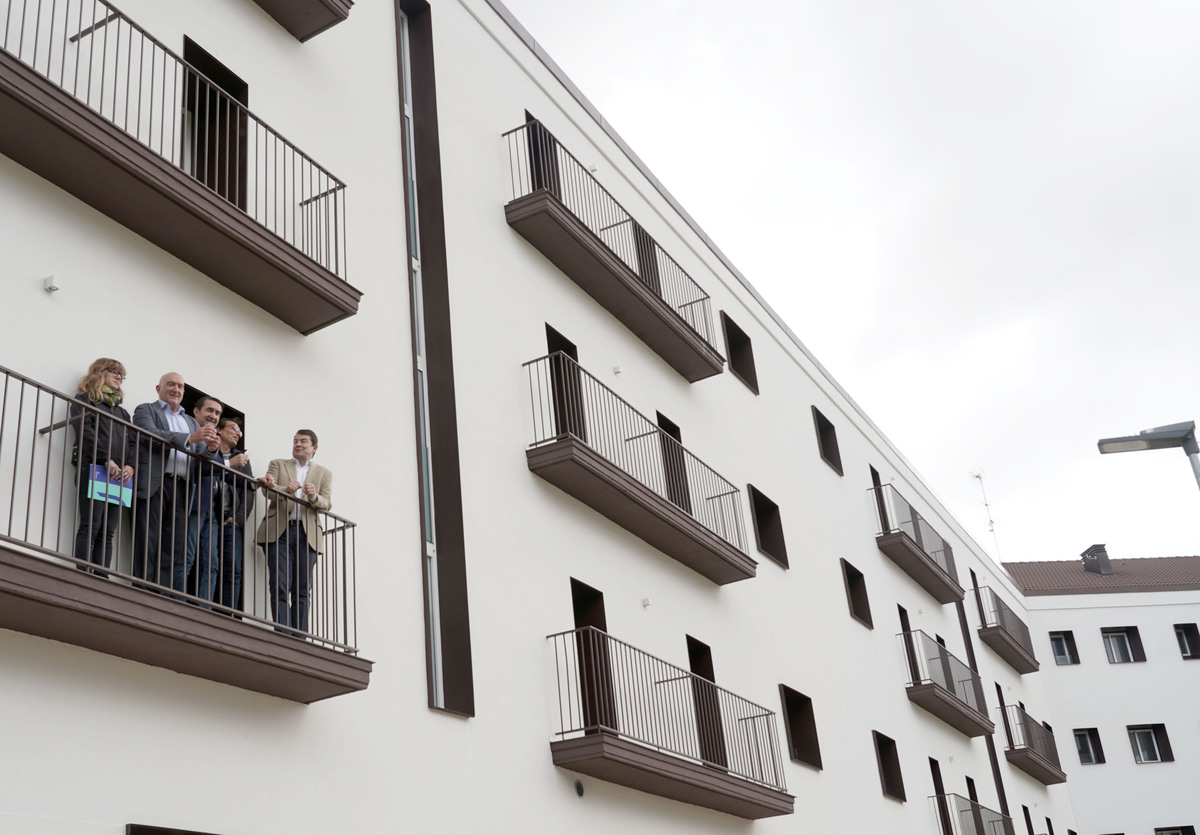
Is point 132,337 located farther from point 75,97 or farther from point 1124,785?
point 1124,785

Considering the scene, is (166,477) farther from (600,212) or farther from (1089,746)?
(1089,746)

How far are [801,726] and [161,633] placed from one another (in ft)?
48.5

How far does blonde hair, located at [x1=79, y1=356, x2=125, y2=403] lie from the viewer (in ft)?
30.1

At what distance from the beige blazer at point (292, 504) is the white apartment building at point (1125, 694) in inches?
1463

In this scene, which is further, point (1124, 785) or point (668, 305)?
point (1124, 785)

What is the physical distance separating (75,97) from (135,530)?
3.40 meters

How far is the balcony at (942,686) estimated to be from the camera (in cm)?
2659

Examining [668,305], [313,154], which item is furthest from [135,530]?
[668,305]

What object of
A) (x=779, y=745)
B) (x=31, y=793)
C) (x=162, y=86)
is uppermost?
(x=162, y=86)

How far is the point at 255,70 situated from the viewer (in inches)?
508

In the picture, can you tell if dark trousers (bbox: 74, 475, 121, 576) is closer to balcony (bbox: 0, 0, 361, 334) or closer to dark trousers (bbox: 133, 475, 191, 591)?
dark trousers (bbox: 133, 475, 191, 591)

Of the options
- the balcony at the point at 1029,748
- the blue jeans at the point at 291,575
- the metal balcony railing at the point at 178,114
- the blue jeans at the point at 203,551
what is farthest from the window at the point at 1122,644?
the blue jeans at the point at 203,551

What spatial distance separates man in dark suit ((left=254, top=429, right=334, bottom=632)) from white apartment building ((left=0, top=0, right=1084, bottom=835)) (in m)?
0.26

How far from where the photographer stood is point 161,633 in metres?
8.69
